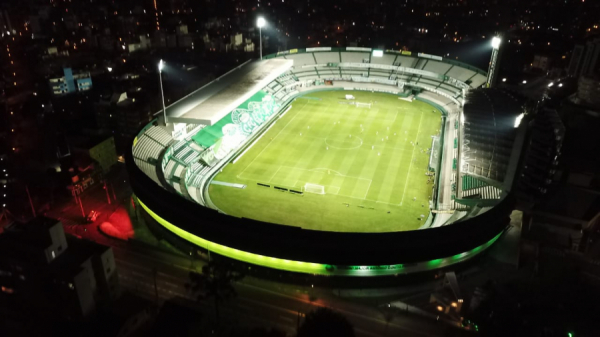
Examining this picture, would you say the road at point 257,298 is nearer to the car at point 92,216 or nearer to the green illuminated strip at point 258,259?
the green illuminated strip at point 258,259

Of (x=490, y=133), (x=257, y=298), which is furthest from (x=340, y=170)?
(x=257, y=298)

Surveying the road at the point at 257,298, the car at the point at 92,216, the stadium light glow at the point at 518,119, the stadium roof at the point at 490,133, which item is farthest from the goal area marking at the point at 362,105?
the car at the point at 92,216

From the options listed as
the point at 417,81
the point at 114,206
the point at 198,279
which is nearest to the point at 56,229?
the point at 198,279

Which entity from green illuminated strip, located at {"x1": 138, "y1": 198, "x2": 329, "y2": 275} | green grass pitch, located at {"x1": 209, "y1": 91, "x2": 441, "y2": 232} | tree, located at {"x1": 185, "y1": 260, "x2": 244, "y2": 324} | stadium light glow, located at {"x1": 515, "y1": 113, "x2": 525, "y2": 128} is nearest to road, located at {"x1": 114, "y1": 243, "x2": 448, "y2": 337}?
tree, located at {"x1": 185, "y1": 260, "x2": 244, "y2": 324}

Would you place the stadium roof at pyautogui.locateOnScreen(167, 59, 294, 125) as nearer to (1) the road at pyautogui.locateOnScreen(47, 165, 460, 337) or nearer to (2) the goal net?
(2) the goal net

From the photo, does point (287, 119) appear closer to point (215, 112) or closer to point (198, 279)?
point (215, 112)
